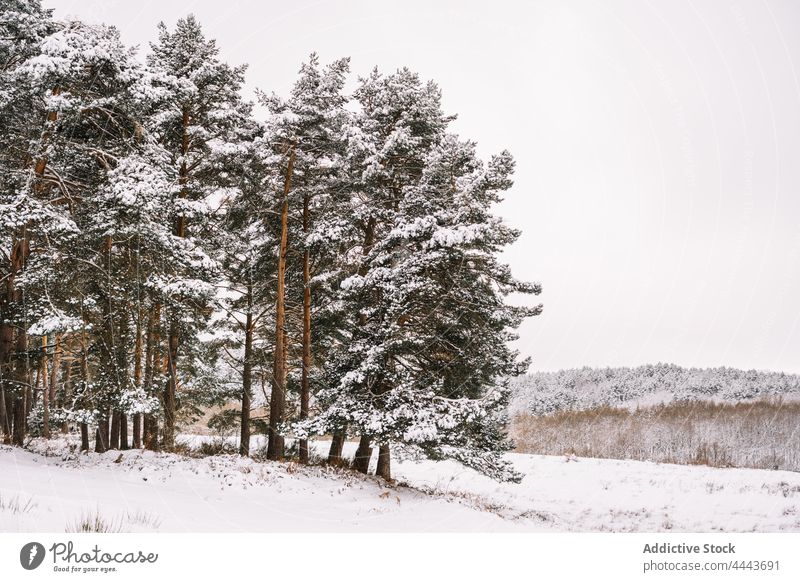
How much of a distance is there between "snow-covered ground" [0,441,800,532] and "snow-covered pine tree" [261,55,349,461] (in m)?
2.54

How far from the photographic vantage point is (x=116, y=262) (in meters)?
12.7

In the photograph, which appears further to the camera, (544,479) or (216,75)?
(544,479)

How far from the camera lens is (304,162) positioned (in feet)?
47.4

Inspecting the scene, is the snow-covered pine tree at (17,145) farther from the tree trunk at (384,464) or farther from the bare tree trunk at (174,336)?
the tree trunk at (384,464)

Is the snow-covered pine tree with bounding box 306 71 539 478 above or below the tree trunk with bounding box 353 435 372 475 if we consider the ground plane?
above

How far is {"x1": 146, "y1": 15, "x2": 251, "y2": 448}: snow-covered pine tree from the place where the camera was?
13055 millimetres

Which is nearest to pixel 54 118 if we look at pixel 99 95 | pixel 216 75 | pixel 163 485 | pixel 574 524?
pixel 99 95

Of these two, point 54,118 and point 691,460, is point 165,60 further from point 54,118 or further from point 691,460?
point 691,460

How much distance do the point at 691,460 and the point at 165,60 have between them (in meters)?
31.0

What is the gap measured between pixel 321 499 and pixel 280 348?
4.68 m

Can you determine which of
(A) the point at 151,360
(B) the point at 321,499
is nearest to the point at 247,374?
(A) the point at 151,360

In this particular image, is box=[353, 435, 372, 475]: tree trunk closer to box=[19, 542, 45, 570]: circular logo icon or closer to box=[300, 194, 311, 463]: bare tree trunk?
box=[300, 194, 311, 463]: bare tree trunk

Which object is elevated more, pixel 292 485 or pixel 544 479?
pixel 292 485

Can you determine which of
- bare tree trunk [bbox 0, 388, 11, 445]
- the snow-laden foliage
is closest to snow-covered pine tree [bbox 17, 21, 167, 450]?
the snow-laden foliage
